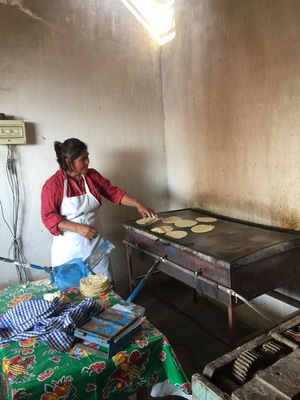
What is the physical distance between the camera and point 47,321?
1387 mm

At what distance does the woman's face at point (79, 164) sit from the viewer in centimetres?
235

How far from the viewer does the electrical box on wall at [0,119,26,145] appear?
101 inches

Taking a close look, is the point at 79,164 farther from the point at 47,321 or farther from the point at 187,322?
the point at 187,322

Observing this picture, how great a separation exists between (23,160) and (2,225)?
0.62 meters

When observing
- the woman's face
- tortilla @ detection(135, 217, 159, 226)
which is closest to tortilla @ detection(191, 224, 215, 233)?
tortilla @ detection(135, 217, 159, 226)

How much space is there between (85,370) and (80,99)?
2.51 m

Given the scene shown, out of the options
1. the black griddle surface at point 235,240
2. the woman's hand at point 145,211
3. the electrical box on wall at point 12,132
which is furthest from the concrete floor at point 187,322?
the electrical box on wall at point 12,132

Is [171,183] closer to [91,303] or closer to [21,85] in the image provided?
[21,85]

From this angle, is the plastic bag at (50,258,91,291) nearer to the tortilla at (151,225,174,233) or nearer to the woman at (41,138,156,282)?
the woman at (41,138,156,282)

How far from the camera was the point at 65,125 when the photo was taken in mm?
2939

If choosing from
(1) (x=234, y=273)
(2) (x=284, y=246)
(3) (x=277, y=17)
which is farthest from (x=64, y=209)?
(3) (x=277, y=17)

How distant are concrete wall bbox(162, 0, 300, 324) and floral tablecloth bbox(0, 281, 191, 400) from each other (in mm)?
1451

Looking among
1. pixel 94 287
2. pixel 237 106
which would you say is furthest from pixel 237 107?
pixel 94 287

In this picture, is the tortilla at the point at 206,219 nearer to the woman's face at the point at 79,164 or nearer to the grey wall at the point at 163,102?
the grey wall at the point at 163,102
